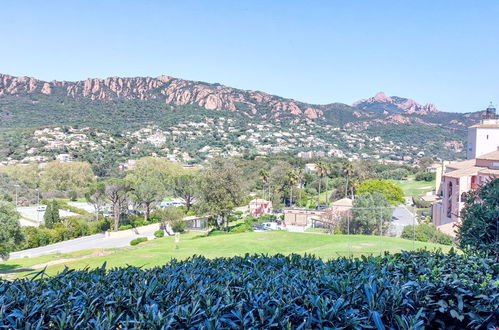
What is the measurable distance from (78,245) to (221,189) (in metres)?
14.4

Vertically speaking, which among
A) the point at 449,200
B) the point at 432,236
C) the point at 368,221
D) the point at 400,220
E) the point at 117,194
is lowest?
the point at 400,220

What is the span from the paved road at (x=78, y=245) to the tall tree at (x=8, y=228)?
323 inches

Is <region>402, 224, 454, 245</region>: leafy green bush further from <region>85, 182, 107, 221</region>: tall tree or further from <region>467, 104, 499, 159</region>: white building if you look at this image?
<region>85, 182, 107, 221</region>: tall tree

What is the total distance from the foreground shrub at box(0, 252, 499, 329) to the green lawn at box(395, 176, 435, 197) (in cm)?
5993

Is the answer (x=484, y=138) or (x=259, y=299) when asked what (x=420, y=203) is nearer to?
(x=484, y=138)

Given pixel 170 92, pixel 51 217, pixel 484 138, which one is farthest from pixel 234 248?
pixel 170 92

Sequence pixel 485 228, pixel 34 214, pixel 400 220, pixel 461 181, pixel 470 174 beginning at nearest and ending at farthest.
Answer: pixel 485 228
pixel 470 174
pixel 461 181
pixel 400 220
pixel 34 214

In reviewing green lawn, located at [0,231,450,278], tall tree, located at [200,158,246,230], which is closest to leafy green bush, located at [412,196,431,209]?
tall tree, located at [200,158,246,230]

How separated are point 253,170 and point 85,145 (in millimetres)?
48392

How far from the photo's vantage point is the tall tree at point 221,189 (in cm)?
4138

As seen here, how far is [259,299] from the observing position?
12.4ft

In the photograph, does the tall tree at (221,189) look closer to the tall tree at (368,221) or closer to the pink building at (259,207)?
the pink building at (259,207)

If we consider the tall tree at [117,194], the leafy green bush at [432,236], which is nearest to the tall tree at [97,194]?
the tall tree at [117,194]

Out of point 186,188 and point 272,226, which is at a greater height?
point 186,188
